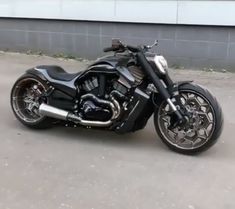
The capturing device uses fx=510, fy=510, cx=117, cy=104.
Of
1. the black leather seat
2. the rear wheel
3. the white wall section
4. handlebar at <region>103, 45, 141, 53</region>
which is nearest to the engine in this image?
the black leather seat

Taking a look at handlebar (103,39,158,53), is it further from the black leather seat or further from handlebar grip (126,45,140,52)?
the black leather seat

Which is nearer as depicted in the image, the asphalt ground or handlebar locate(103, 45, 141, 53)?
the asphalt ground

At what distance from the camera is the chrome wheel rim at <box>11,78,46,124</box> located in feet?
18.7

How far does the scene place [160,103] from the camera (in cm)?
506

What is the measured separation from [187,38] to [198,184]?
4.73m

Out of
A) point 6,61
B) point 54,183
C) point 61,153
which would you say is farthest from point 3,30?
point 54,183

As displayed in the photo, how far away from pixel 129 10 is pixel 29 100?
379 cm

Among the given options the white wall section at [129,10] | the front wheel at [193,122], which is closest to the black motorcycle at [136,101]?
the front wheel at [193,122]

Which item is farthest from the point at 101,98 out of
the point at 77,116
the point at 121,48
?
the point at 121,48

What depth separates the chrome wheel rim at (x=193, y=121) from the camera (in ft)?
16.2

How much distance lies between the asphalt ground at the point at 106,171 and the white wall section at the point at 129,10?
9.26 feet

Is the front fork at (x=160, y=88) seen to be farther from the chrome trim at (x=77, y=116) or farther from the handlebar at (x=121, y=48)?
the chrome trim at (x=77, y=116)

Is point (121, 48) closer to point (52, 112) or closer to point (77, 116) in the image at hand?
point (77, 116)

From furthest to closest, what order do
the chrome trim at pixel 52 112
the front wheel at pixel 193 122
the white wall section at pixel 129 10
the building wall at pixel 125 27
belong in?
the building wall at pixel 125 27 → the white wall section at pixel 129 10 → the chrome trim at pixel 52 112 → the front wheel at pixel 193 122
